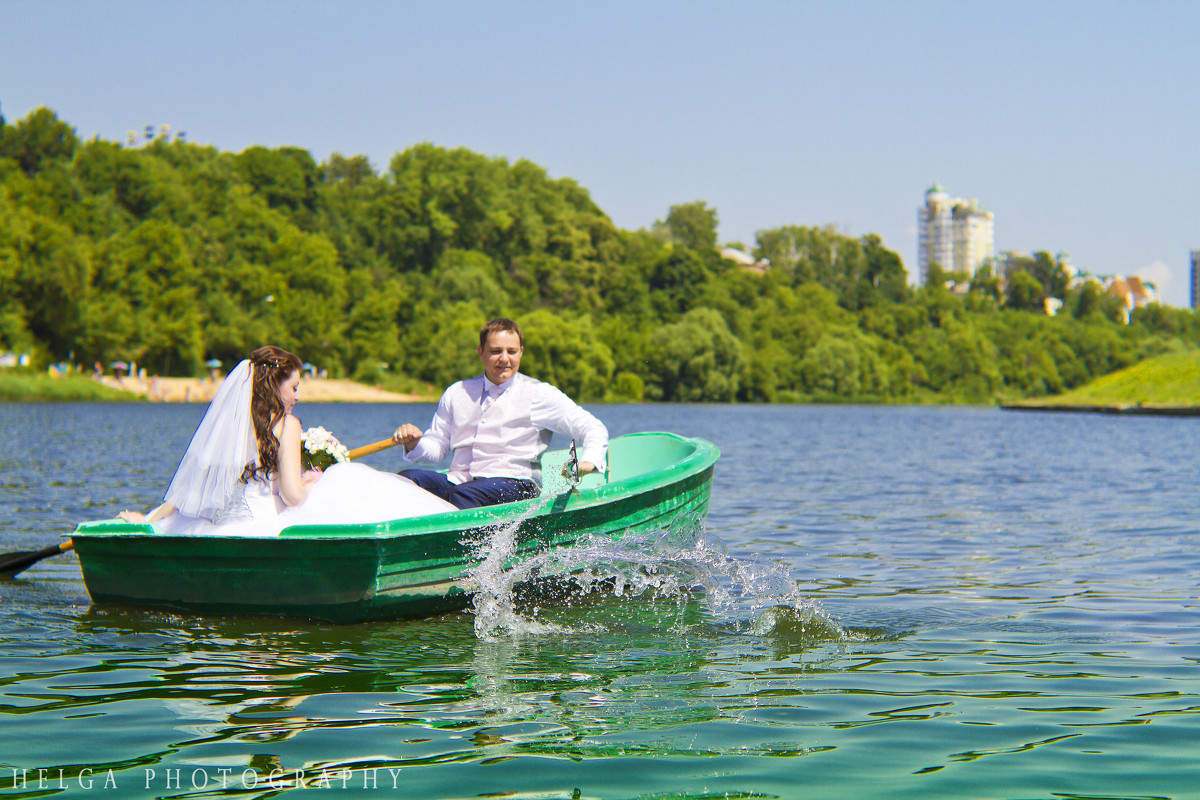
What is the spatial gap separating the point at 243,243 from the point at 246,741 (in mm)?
73489

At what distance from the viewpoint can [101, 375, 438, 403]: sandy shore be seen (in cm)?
5622

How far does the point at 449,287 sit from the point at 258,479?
2894 inches

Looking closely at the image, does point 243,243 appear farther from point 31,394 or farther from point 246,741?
point 246,741

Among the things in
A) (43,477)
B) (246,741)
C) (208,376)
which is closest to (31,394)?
(208,376)

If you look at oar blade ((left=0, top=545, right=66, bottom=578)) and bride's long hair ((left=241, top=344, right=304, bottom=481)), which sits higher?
bride's long hair ((left=241, top=344, right=304, bottom=481))

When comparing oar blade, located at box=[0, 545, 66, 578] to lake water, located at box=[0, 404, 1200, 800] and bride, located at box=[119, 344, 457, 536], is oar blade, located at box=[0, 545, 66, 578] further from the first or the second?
bride, located at box=[119, 344, 457, 536]

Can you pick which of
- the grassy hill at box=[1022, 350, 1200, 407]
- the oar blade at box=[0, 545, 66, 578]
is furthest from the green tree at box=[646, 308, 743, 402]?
the oar blade at box=[0, 545, 66, 578]

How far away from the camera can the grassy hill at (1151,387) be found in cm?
7194

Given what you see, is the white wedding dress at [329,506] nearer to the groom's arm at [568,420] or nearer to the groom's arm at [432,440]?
the groom's arm at [432,440]

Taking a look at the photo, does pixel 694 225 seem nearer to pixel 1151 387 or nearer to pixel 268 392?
pixel 1151 387

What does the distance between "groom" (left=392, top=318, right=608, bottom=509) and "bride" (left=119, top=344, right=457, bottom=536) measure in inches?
25.3

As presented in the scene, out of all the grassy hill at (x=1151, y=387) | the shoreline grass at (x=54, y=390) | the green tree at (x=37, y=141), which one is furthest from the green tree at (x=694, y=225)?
the shoreline grass at (x=54, y=390)

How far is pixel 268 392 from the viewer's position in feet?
19.9

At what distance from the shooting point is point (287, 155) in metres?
90.8
